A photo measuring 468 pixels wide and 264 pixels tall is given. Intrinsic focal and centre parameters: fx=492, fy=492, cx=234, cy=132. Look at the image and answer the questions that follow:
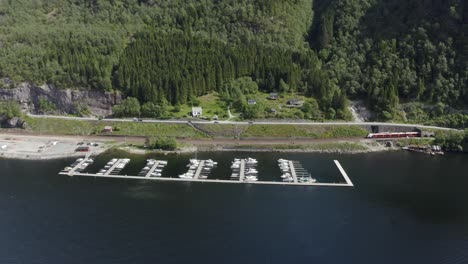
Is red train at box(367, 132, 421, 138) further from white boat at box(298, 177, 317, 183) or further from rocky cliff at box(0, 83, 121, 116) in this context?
rocky cliff at box(0, 83, 121, 116)

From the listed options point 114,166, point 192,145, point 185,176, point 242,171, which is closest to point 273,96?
point 192,145

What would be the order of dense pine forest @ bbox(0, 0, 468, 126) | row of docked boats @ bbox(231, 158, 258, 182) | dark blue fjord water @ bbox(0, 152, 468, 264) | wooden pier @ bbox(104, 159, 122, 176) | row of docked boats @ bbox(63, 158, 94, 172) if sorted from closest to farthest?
dark blue fjord water @ bbox(0, 152, 468, 264)
row of docked boats @ bbox(231, 158, 258, 182)
wooden pier @ bbox(104, 159, 122, 176)
row of docked boats @ bbox(63, 158, 94, 172)
dense pine forest @ bbox(0, 0, 468, 126)

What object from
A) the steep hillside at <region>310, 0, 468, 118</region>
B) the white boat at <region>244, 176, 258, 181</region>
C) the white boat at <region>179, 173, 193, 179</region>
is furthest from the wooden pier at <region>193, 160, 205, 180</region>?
the steep hillside at <region>310, 0, 468, 118</region>

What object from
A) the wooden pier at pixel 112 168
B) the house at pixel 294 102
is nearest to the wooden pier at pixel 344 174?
the house at pixel 294 102

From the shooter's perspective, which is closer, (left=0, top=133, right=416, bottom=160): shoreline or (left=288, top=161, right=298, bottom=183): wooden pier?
(left=288, top=161, right=298, bottom=183): wooden pier

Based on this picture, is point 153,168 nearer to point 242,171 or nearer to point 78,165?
point 78,165

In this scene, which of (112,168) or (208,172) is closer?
(208,172)

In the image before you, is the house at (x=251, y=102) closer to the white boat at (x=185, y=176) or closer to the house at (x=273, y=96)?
the house at (x=273, y=96)
